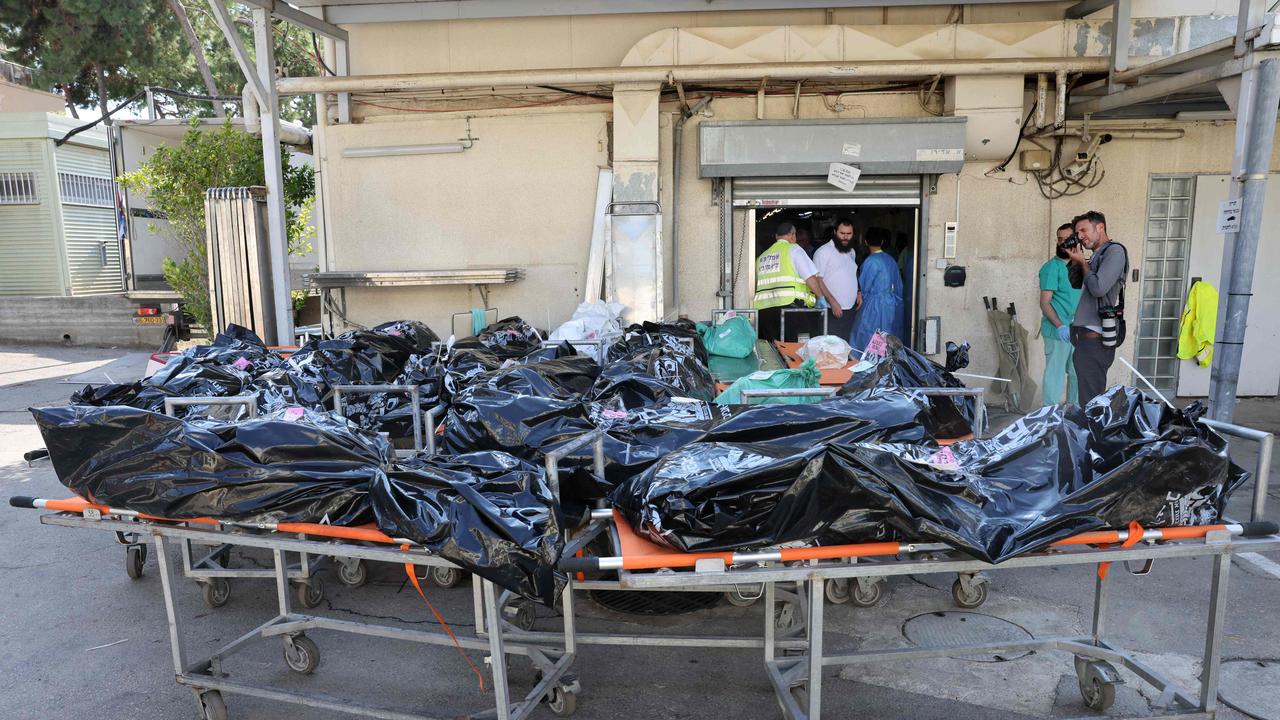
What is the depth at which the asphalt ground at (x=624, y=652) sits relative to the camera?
3.29m

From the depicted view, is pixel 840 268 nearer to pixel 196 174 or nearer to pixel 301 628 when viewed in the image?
pixel 301 628

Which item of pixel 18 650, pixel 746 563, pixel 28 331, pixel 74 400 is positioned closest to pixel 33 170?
pixel 28 331

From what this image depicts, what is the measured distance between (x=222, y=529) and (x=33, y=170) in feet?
51.8

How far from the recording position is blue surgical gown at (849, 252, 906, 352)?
811 centimetres

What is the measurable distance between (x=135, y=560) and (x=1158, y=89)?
25.6 feet

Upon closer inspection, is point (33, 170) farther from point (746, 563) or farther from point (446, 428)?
point (746, 563)

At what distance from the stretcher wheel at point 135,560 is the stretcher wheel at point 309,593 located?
0.98m

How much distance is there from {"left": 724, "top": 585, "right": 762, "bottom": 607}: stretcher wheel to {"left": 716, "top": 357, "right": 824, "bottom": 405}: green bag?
97 cm

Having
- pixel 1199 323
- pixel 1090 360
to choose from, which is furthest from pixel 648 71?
pixel 1199 323

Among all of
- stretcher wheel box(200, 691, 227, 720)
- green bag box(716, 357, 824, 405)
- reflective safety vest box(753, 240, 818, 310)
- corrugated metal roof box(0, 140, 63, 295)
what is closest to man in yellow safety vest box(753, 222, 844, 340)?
reflective safety vest box(753, 240, 818, 310)

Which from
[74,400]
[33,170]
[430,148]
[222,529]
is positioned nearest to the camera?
[222,529]

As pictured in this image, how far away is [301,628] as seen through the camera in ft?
11.2

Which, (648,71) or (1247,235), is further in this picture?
(648,71)

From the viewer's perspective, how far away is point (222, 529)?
9.70ft
